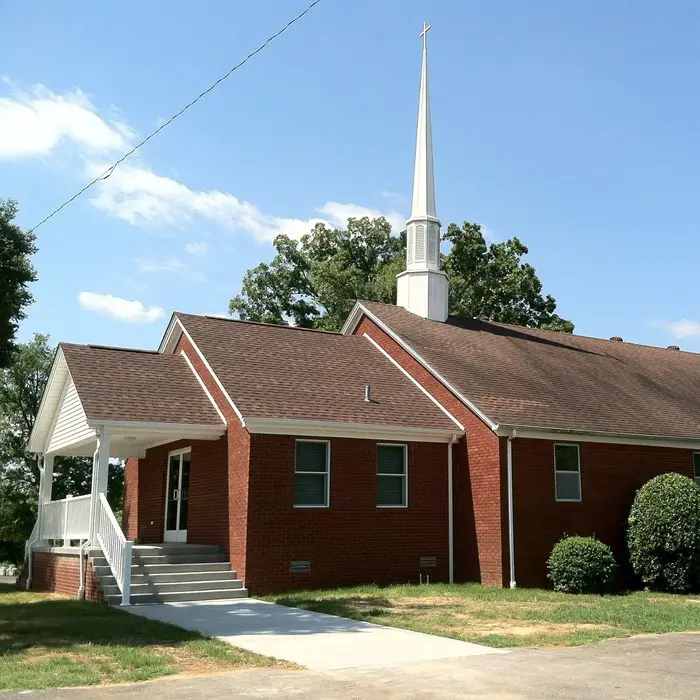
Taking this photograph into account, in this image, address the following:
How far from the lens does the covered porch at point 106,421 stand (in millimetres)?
15789

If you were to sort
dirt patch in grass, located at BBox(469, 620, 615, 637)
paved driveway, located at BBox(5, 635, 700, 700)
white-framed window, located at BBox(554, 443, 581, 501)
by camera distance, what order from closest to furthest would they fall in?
paved driveway, located at BBox(5, 635, 700, 700) < dirt patch in grass, located at BBox(469, 620, 615, 637) < white-framed window, located at BBox(554, 443, 581, 501)

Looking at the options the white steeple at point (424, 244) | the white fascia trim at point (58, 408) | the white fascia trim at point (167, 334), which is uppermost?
the white steeple at point (424, 244)

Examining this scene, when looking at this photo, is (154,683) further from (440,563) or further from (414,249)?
(414,249)

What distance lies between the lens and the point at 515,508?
17.5 metres

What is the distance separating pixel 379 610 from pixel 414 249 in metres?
13.2

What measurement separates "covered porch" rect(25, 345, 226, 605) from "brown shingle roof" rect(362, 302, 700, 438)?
599cm

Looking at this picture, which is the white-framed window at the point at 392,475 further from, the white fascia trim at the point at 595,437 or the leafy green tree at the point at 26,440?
the leafy green tree at the point at 26,440

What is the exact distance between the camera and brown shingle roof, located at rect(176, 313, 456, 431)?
17344mm

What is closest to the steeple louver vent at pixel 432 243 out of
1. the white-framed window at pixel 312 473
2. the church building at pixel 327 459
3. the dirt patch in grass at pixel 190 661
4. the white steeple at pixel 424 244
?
the white steeple at pixel 424 244

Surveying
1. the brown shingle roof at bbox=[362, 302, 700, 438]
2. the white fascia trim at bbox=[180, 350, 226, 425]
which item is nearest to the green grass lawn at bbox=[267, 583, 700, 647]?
the brown shingle roof at bbox=[362, 302, 700, 438]

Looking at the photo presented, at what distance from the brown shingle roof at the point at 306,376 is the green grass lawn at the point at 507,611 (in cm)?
368

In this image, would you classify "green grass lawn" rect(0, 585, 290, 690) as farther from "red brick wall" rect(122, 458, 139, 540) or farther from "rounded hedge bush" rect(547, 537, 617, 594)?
"rounded hedge bush" rect(547, 537, 617, 594)

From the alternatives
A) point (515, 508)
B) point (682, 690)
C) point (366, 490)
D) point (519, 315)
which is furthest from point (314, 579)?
point (519, 315)

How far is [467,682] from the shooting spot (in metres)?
7.95
